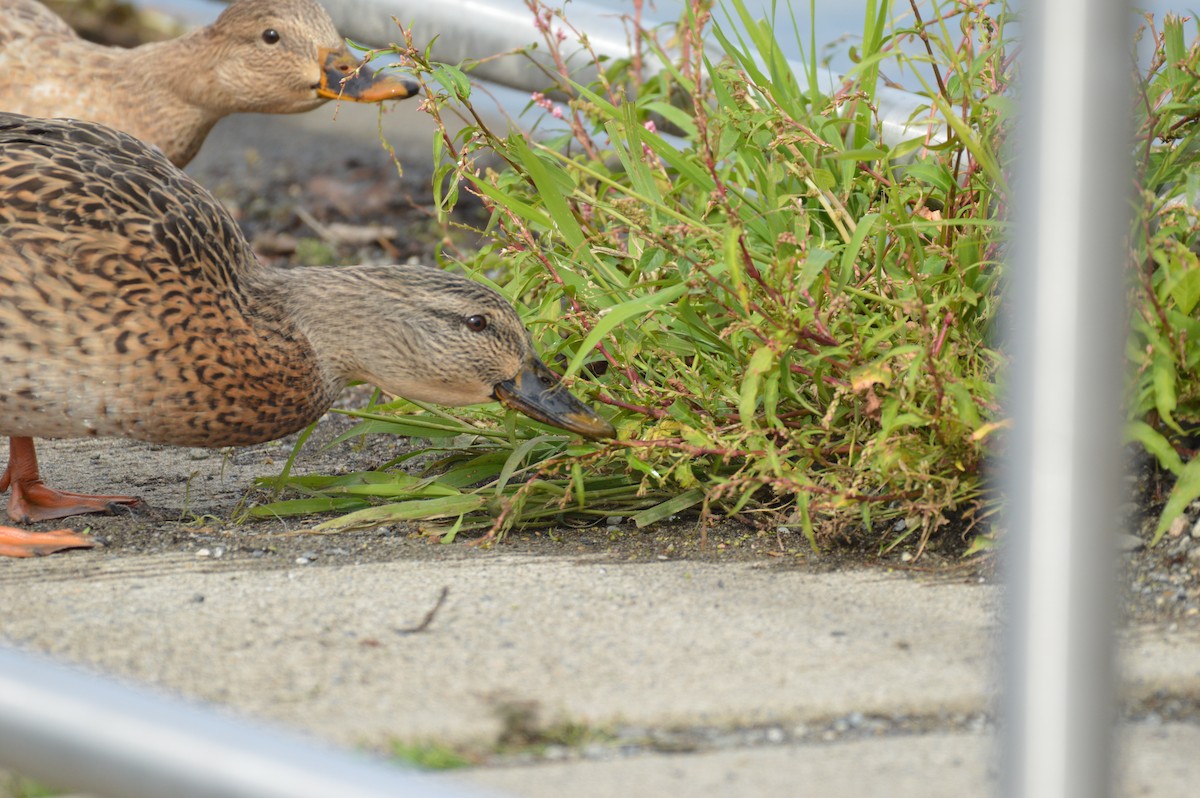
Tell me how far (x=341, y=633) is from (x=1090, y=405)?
5.32ft

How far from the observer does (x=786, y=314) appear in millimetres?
2549

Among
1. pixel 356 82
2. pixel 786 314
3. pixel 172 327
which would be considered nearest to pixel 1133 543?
pixel 786 314

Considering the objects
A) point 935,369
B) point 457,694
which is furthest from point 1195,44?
point 457,694

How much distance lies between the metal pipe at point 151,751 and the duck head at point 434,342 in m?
1.98

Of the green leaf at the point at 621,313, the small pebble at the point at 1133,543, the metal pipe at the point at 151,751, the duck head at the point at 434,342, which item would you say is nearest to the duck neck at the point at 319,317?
the duck head at the point at 434,342

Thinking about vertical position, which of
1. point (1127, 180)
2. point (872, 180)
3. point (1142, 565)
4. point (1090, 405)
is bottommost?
point (1142, 565)

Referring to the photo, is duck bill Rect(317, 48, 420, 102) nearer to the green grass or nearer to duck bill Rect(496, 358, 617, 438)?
the green grass

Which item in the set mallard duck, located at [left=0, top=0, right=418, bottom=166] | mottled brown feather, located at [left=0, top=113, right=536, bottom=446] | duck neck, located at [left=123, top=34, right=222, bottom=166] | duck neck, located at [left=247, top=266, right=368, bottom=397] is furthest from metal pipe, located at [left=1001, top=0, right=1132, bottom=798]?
duck neck, located at [left=123, top=34, right=222, bottom=166]

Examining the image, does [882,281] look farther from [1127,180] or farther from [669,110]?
[1127,180]

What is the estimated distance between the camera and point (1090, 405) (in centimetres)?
79

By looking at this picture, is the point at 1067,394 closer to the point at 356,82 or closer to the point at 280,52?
the point at 356,82

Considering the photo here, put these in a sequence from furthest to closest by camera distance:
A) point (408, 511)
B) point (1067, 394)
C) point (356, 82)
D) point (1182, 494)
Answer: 1. point (356, 82)
2. point (408, 511)
3. point (1182, 494)
4. point (1067, 394)

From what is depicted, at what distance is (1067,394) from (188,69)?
468cm

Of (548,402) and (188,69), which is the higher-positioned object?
(188,69)
